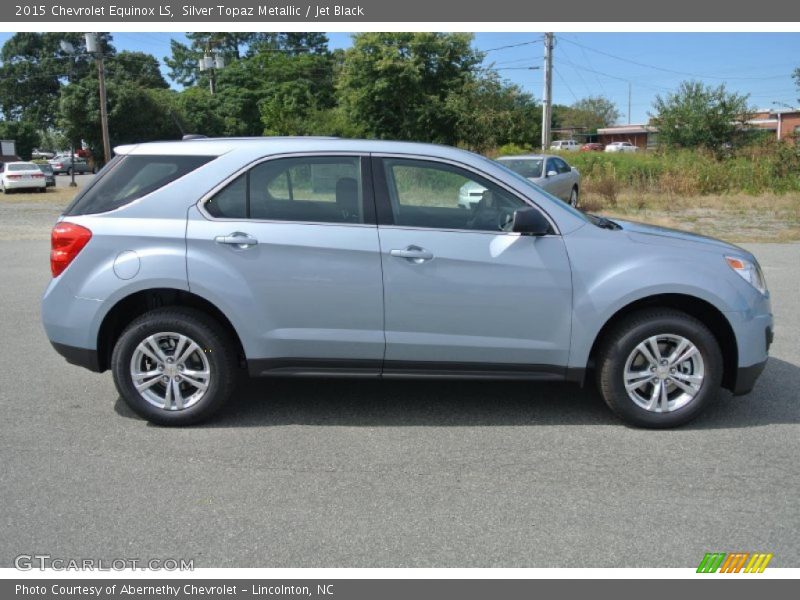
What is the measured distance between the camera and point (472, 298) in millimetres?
4570

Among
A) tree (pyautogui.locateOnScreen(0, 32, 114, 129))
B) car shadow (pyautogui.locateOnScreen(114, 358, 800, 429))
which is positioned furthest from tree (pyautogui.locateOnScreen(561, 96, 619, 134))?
car shadow (pyautogui.locateOnScreen(114, 358, 800, 429))

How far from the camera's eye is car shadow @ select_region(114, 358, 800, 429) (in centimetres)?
490

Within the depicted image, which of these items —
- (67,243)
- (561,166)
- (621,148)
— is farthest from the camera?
(621,148)

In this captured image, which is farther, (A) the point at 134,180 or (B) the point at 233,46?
(B) the point at 233,46

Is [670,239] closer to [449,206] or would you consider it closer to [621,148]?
[449,206]

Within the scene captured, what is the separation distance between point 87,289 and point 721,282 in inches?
158

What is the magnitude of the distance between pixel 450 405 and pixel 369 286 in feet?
3.88

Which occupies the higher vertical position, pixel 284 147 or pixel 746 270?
pixel 284 147

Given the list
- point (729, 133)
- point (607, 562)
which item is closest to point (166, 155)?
point (607, 562)

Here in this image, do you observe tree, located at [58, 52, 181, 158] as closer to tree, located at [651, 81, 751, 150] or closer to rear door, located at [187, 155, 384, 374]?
tree, located at [651, 81, 751, 150]

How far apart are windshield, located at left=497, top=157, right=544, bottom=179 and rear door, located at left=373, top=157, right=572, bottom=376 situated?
13.5 m

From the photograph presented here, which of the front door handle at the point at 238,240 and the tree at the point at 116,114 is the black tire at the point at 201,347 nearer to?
the front door handle at the point at 238,240

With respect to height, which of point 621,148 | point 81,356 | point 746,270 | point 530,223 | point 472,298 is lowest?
point 81,356

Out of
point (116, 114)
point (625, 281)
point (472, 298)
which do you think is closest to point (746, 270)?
point (625, 281)
